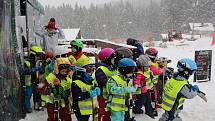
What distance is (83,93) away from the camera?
6316 millimetres

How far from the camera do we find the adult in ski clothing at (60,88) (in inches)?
273

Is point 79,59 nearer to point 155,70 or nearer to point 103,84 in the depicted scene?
point 103,84

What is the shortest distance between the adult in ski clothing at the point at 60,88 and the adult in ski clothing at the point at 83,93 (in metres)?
0.55

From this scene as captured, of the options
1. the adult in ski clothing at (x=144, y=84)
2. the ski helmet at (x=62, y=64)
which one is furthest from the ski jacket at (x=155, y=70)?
the ski helmet at (x=62, y=64)

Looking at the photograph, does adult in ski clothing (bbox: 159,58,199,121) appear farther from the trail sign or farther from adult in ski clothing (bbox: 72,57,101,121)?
the trail sign

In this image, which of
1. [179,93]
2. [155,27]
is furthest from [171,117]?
[155,27]

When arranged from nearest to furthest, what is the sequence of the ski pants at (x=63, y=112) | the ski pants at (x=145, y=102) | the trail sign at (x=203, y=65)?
the ski pants at (x=63, y=112)
the ski pants at (x=145, y=102)
the trail sign at (x=203, y=65)

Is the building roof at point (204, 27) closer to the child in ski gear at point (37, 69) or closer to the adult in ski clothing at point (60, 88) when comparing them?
the child in ski gear at point (37, 69)

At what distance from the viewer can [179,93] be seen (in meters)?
6.10

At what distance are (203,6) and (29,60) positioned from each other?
71.7 m

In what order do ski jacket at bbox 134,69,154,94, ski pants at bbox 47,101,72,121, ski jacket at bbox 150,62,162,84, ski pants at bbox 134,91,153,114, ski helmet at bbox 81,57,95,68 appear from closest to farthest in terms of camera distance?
ski helmet at bbox 81,57,95,68
ski pants at bbox 47,101,72,121
ski jacket at bbox 134,69,154,94
ski pants at bbox 134,91,153,114
ski jacket at bbox 150,62,162,84

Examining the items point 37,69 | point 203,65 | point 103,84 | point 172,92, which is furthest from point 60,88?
point 203,65

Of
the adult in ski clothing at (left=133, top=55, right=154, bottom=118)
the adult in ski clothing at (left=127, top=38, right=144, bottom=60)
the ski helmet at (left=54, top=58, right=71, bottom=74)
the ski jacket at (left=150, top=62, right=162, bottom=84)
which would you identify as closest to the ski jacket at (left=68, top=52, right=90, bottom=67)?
the ski helmet at (left=54, top=58, right=71, bottom=74)

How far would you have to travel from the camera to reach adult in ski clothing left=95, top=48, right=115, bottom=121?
23.2ft
